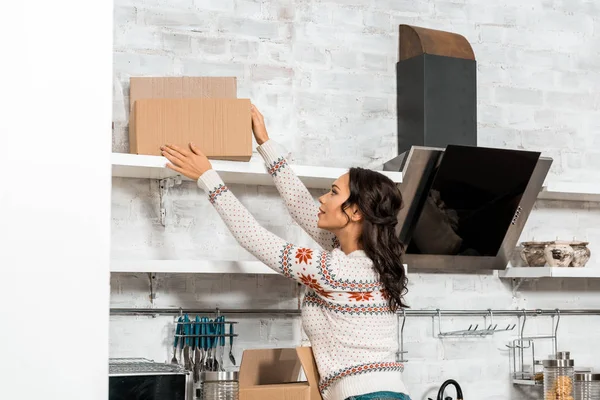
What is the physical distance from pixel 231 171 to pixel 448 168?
92 centimetres

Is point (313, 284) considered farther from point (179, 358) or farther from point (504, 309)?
point (504, 309)

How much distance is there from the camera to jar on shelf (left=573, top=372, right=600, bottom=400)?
3293 millimetres

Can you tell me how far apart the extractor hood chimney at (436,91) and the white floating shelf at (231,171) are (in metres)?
0.32

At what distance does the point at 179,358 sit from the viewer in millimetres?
2920

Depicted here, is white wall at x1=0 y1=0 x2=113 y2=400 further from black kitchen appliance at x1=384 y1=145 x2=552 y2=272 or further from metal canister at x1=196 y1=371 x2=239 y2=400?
black kitchen appliance at x1=384 y1=145 x2=552 y2=272

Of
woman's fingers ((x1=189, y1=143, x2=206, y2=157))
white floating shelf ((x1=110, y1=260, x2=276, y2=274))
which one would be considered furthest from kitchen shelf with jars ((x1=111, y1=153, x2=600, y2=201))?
white floating shelf ((x1=110, y1=260, x2=276, y2=274))

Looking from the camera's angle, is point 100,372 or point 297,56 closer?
point 100,372

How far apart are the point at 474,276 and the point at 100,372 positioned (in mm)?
2699

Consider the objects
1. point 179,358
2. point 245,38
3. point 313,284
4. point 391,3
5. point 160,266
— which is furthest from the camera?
point 391,3

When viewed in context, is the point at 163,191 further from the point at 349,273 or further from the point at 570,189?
the point at 570,189

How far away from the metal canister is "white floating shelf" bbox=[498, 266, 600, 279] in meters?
1.46

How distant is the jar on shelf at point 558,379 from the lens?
3.23m

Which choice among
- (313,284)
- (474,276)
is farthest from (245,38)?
(474,276)

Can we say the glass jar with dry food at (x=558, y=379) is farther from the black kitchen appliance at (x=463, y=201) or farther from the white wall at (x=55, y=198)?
the white wall at (x=55, y=198)
